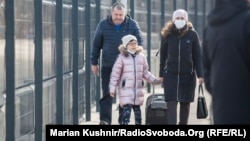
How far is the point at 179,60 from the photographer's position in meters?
8.68

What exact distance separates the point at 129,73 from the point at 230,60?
12.6ft

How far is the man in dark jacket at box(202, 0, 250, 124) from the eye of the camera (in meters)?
4.96

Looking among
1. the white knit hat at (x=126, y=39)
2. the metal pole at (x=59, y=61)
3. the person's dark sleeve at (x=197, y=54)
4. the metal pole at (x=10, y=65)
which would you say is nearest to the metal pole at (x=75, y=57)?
the metal pole at (x=59, y=61)

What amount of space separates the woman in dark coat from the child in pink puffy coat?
251mm

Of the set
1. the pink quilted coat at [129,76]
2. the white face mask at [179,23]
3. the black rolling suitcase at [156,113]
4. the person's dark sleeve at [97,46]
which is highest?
the white face mask at [179,23]

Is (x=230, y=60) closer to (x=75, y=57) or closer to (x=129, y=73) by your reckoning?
(x=129, y=73)

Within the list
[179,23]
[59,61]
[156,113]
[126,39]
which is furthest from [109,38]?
[156,113]

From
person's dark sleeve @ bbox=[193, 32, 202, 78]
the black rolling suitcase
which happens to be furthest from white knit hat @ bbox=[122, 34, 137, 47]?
the black rolling suitcase

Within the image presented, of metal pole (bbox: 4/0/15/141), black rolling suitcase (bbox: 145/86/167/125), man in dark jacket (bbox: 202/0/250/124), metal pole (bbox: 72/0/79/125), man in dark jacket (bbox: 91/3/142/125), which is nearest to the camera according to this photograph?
man in dark jacket (bbox: 202/0/250/124)

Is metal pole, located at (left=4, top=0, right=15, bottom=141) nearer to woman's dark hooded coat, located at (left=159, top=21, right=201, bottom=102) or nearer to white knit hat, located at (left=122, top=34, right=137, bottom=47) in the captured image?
white knit hat, located at (left=122, top=34, right=137, bottom=47)

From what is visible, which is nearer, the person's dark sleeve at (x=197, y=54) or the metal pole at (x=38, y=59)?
the metal pole at (x=38, y=59)

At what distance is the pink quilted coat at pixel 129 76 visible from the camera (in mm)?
8750

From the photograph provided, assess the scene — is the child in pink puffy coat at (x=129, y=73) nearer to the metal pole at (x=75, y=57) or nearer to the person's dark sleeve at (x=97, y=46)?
the person's dark sleeve at (x=97, y=46)

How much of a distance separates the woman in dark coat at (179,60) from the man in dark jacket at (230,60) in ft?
11.4
